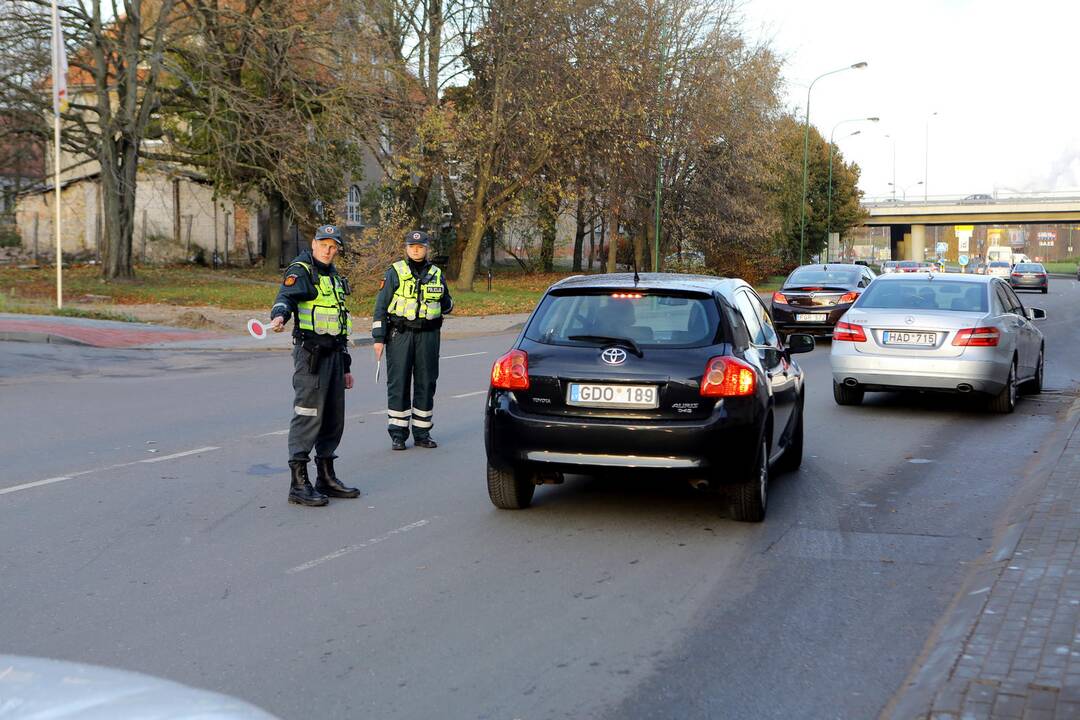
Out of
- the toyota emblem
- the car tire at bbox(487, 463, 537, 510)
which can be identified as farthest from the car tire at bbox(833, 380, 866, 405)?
the toyota emblem

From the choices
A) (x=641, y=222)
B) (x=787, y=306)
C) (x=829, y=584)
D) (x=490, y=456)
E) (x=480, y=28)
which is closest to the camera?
(x=829, y=584)

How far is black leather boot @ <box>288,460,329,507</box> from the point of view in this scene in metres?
7.96

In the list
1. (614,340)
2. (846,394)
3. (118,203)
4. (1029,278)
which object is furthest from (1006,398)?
(1029,278)

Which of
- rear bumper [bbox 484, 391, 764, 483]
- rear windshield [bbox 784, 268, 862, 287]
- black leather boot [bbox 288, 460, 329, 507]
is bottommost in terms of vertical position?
black leather boot [bbox 288, 460, 329, 507]

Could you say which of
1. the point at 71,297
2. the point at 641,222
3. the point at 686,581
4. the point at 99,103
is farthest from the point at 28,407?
the point at 641,222

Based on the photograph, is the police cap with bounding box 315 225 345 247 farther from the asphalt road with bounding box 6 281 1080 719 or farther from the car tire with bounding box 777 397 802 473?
the car tire with bounding box 777 397 802 473

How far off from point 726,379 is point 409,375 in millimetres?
3780

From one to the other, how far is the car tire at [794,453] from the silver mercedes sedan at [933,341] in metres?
3.60

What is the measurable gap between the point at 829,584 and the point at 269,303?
26.7 meters

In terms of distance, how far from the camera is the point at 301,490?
8.00 meters

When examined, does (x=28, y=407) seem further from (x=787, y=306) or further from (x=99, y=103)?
(x=99, y=103)

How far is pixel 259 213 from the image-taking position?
177 ft

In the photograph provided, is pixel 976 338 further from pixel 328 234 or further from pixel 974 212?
pixel 974 212

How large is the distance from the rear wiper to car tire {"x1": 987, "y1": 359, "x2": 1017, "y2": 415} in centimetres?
700
